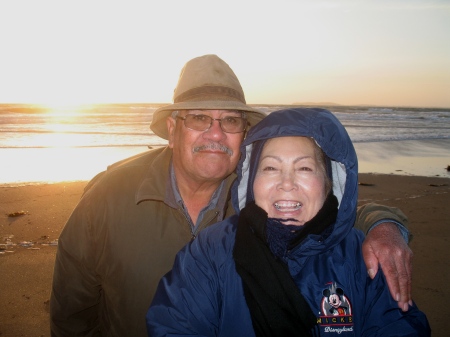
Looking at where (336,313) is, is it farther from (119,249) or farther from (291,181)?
(119,249)

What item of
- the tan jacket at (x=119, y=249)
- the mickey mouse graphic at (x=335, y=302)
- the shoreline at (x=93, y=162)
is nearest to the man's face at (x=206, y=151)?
the tan jacket at (x=119, y=249)

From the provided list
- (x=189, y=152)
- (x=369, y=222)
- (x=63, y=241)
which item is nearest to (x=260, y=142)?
(x=189, y=152)

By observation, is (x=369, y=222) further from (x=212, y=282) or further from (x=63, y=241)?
(x=63, y=241)

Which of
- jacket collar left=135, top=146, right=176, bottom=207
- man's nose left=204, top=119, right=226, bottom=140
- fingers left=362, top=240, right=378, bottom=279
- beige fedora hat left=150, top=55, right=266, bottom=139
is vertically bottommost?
fingers left=362, top=240, right=378, bottom=279

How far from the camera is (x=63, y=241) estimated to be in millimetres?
2684

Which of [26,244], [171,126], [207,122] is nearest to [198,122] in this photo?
[207,122]

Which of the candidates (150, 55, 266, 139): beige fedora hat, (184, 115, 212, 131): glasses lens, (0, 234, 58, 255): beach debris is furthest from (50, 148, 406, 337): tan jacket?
(0, 234, 58, 255): beach debris

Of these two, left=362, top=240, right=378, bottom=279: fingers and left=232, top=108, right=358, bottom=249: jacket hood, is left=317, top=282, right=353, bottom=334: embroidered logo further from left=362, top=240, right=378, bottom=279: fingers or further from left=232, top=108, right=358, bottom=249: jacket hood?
left=232, top=108, right=358, bottom=249: jacket hood

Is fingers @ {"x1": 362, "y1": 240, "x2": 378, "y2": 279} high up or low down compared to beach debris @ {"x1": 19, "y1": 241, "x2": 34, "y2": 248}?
up

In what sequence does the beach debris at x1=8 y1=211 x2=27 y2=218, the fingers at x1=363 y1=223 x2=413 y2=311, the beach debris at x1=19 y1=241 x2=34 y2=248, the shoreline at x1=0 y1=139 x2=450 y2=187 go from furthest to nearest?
the shoreline at x1=0 y1=139 x2=450 y2=187, the beach debris at x1=8 y1=211 x2=27 y2=218, the beach debris at x1=19 y1=241 x2=34 y2=248, the fingers at x1=363 y1=223 x2=413 y2=311

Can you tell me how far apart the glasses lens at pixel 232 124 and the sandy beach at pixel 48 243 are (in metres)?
2.99

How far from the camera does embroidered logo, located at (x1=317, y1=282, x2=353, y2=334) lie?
1.95m

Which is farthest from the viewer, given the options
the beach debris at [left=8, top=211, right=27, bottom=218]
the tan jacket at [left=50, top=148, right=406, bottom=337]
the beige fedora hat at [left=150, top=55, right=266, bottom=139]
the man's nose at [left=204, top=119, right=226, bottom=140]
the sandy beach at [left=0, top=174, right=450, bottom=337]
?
the beach debris at [left=8, top=211, right=27, bottom=218]

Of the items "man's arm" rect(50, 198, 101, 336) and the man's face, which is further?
the man's face
